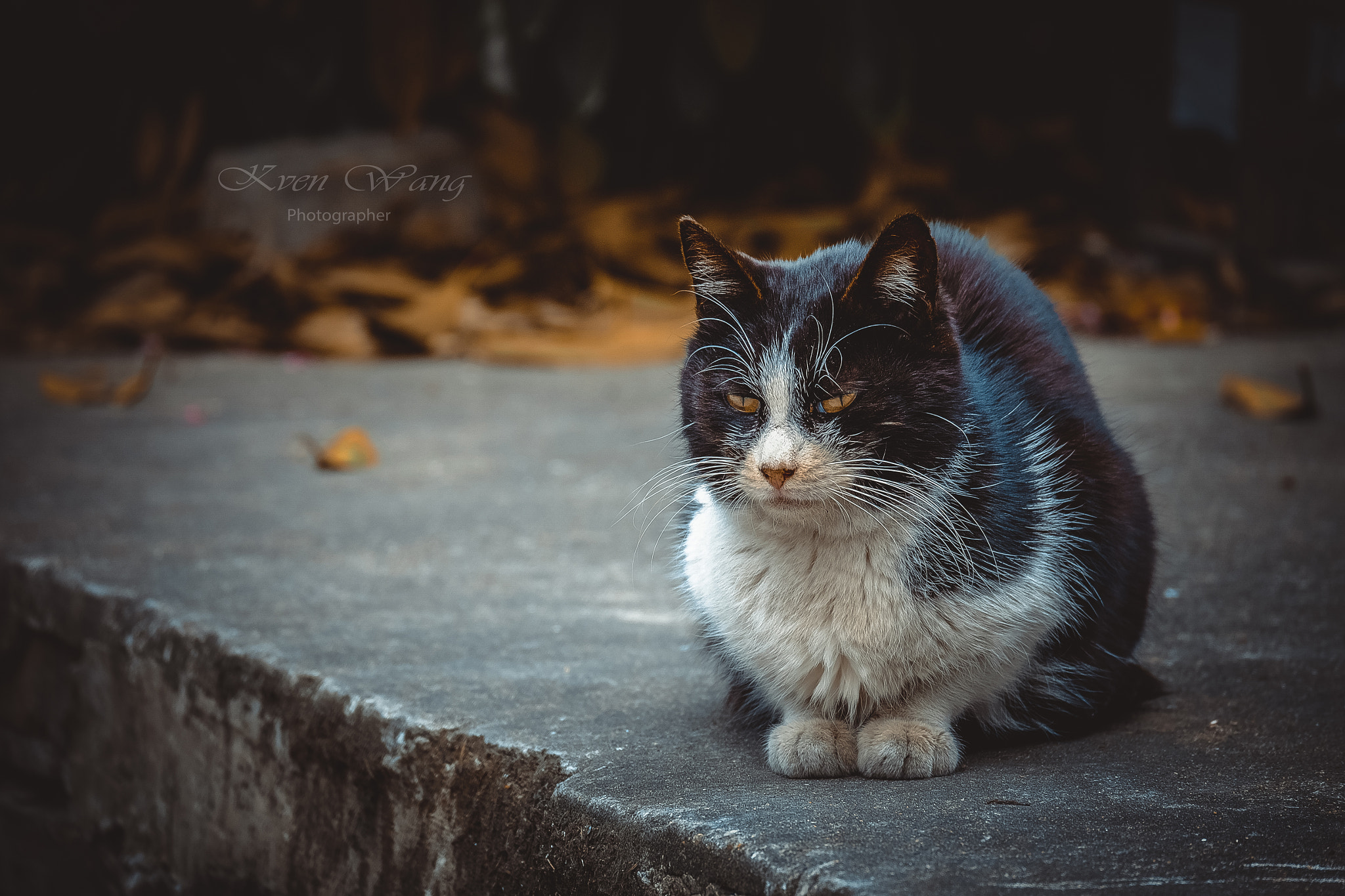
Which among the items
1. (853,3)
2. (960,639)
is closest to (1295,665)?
(960,639)

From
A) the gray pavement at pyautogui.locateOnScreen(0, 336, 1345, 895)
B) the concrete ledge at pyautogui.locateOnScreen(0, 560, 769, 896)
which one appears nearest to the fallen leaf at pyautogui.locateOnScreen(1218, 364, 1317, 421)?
the gray pavement at pyautogui.locateOnScreen(0, 336, 1345, 895)

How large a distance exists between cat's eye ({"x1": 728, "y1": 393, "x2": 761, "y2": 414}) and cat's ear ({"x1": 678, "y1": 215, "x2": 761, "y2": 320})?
0.12m

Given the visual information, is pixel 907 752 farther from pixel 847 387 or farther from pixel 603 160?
pixel 603 160

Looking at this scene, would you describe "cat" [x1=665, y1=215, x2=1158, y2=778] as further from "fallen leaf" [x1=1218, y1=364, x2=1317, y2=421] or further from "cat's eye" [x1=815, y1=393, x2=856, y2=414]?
"fallen leaf" [x1=1218, y1=364, x2=1317, y2=421]

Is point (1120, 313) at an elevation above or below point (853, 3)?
below

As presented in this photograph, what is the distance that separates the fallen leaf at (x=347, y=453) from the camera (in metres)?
3.53

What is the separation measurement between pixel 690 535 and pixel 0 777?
1833 mm

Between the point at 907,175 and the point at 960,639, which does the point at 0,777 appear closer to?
the point at 960,639

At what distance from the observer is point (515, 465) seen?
3.62m

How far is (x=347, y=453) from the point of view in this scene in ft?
11.6

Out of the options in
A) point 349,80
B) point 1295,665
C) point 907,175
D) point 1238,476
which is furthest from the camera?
point 349,80

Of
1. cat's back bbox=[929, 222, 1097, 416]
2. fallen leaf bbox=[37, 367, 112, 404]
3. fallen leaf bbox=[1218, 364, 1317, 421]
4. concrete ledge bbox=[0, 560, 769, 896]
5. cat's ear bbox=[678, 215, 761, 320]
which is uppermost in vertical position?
cat's ear bbox=[678, 215, 761, 320]

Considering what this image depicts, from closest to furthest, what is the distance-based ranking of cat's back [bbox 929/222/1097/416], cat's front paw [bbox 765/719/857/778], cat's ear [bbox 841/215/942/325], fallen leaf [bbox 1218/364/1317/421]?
1. cat's ear [bbox 841/215/942/325]
2. cat's front paw [bbox 765/719/857/778]
3. cat's back [bbox 929/222/1097/416]
4. fallen leaf [bbox 1218/364/1317/421]

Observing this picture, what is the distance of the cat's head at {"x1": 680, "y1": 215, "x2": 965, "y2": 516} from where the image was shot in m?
1.38
